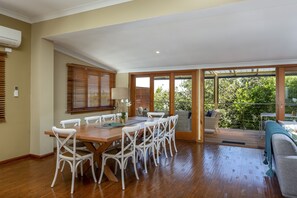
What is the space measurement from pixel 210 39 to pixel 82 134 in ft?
9.97

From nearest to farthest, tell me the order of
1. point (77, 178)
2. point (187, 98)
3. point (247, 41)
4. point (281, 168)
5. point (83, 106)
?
point (281, 168) < point (77, 178) < point (247, 41) < point (83, 106) < point (187, 98)

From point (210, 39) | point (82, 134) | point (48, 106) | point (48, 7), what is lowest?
point (82, 134)

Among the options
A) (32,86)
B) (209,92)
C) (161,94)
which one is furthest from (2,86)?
(209,92)

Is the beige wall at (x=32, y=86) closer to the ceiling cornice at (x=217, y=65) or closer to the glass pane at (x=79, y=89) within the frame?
the glass pane at (x=79, y=89)

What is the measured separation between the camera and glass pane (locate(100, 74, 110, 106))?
20.9 ft

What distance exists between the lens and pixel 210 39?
4.16 meters

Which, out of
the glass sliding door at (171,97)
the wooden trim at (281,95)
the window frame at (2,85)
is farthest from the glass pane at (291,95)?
the window frame at (2,85)

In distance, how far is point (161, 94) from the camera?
6504 mm

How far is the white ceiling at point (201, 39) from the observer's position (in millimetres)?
3096

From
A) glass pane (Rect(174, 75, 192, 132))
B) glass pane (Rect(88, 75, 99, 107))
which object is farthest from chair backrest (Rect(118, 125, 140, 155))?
glass pane (Rect(174, 75, 192, 132))

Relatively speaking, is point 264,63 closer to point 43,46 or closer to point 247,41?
point 247,41

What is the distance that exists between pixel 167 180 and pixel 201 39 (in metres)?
2.79

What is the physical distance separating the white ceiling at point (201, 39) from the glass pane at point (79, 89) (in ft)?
1.69

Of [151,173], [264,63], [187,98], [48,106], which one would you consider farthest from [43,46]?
[264,63]
